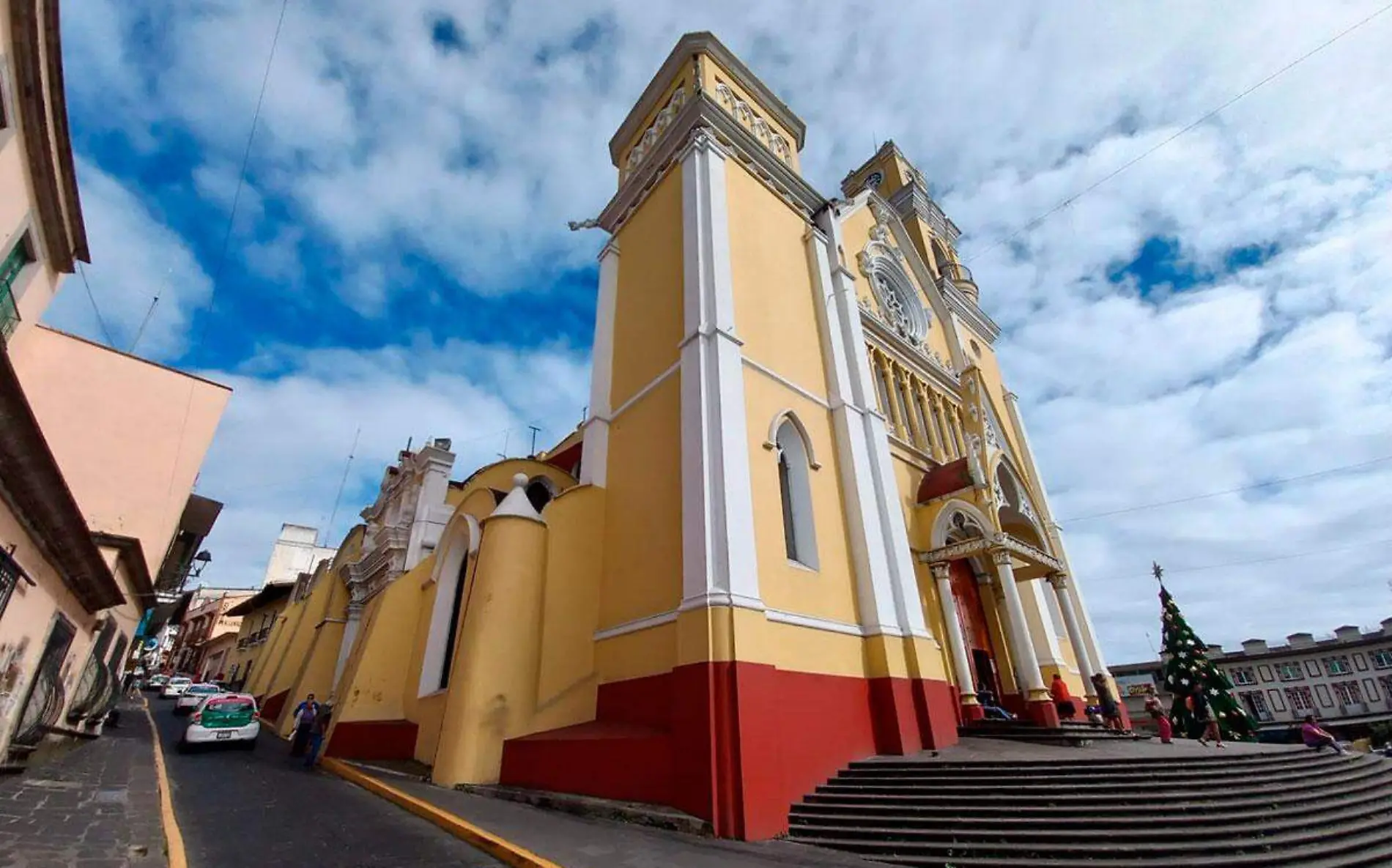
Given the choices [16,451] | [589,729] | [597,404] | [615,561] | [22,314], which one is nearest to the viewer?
[16,451]

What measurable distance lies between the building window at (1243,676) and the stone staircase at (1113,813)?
5319 cm

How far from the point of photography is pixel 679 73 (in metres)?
14.2

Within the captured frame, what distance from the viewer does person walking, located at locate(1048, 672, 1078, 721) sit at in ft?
36.4

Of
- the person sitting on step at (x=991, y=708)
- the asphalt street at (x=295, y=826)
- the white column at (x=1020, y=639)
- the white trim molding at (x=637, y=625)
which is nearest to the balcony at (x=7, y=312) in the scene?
the asphalt street at (x=295, y=826)

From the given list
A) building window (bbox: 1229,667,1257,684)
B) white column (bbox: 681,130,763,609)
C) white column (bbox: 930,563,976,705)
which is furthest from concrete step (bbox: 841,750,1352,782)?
building window (bbox: 1229,667,1257,684)

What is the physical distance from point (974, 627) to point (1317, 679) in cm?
5174

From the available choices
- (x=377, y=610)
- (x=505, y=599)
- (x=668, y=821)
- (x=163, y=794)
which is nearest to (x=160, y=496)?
(x=377, y=610)

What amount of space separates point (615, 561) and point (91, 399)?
12.7 metres

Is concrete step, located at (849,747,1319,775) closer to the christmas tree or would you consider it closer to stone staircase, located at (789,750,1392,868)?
stone staircase, located at (789,750,1392,868)

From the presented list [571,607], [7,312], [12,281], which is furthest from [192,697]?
[571,607]

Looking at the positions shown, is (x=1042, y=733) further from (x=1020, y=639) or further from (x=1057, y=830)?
(x=1057, y=830)

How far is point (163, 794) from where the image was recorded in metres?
7.40

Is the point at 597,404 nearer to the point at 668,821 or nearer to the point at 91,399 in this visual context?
the point at 668,821

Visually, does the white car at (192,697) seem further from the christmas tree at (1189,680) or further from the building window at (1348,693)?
the building window at (1348,693)
